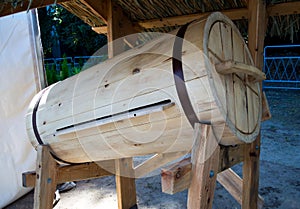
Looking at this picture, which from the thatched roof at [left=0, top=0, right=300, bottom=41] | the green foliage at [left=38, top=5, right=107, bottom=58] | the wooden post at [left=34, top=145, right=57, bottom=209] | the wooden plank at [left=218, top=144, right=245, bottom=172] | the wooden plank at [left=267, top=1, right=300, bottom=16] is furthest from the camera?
the green foliage at [left=38, top=5, right=107, bottom=58]

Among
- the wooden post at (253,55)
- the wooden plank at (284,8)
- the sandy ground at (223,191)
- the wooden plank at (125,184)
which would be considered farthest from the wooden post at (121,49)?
the wooden plank at (284,8)

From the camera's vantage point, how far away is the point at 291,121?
183 inches

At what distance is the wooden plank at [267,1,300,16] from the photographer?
5.27 ft

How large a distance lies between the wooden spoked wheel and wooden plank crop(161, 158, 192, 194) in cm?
22

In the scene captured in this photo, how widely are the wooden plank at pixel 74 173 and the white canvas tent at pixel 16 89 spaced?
116 cm

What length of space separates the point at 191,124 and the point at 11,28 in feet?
7.24

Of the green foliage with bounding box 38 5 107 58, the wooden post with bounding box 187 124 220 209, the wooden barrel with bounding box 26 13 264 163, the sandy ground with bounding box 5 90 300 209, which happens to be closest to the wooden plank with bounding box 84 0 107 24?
the wooden barrel with bounding box 26 13 264 163

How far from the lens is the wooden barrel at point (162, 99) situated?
102cm

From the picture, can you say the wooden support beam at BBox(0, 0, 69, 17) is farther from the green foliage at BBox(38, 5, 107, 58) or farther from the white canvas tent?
the green foliage at BBox(38, 5, 107, 58)

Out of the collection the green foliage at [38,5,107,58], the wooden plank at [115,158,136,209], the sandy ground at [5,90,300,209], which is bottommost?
the sandy ground at [5,90,300,209]

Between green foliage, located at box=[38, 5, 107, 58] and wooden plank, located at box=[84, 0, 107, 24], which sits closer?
wooden plank, located at box=[84, 0, 107, 24]

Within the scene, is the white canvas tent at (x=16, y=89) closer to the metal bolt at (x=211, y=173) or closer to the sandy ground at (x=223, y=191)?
the sandy ground at (x=223, y=191)

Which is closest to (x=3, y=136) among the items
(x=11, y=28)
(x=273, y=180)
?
(x=11, y=28)

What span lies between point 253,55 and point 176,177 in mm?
890
